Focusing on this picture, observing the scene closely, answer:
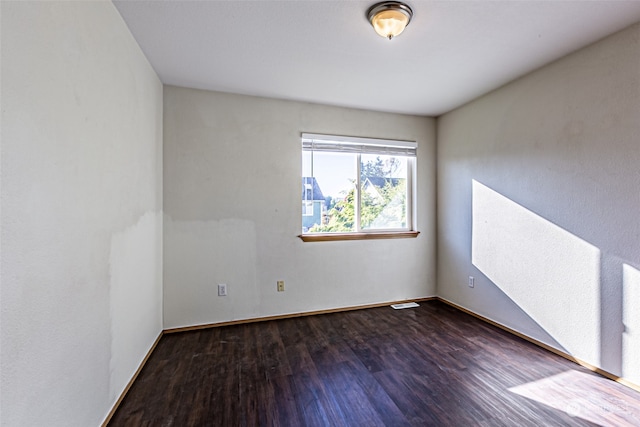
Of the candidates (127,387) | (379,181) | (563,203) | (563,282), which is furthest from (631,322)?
(127,387)

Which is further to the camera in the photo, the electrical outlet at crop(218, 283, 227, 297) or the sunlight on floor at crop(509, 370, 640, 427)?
the electrical outlet at crop(218, 283, 227, 297)

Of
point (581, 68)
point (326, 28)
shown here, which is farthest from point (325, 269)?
point (581, 68)

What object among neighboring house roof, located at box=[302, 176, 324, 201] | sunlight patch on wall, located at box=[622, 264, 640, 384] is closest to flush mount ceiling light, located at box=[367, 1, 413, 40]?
neighboring house roof, located at box=[302, 176, 324, 201]

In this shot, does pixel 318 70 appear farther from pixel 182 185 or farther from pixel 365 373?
pixel 365 373

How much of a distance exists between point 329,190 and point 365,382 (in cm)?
195

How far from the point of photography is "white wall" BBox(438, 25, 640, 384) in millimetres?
1806

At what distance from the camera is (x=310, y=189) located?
3.08 meters

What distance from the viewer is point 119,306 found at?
1.65 m

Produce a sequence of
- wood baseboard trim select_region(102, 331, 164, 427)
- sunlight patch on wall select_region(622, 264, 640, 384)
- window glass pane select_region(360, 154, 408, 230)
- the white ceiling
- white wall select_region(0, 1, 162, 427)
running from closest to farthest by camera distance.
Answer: white wall select_region(0, 1, 162, 427) < wood baseboard trim select_region(102, 331, 164, 427) < the white ceiling < sunlight patch on wall select_region(622, 264, 640, 384) < window glass pane select_region(360, 154, 408, 230)

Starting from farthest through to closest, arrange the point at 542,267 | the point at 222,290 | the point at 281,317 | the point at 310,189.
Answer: the point at 310,189 → the point at 281,317 → the point at 222,290 → the point at 542,267

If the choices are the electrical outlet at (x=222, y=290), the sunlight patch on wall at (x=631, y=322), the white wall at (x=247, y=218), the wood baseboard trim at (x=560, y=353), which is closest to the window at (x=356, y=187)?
the white wall at (x=247, y=218)

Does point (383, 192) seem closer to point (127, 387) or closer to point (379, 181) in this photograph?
point (379, 181)

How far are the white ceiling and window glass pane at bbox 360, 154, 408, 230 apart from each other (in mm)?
892

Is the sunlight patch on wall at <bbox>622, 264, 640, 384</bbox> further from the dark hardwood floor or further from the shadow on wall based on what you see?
the dark hardwood floor
